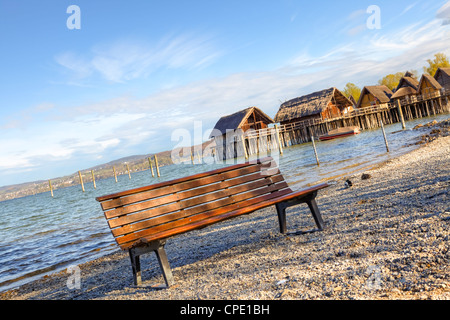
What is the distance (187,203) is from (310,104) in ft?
143

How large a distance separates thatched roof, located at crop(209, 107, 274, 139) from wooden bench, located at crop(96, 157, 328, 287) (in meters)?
33.4

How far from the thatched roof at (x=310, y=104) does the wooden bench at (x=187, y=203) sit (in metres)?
40.9

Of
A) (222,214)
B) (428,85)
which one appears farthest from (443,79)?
(222,214)

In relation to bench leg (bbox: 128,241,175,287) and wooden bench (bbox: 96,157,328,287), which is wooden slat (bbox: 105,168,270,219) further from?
bench leg (bbox: 128,241,175,287)

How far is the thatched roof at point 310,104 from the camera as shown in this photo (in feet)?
144

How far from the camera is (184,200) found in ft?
12.9

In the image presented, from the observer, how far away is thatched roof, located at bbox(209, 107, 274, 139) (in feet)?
127

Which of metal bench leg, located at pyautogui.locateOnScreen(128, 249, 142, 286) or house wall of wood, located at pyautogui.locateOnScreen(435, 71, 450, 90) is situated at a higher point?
house wall of wood, located at pyautogui.locateOnScreen(435, 71, 450, 90)

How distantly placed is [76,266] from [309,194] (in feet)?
15.5

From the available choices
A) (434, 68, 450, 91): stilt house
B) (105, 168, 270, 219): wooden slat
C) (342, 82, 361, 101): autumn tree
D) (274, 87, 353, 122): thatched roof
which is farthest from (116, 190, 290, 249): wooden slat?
(342, 82, 361, 101): autumn tree

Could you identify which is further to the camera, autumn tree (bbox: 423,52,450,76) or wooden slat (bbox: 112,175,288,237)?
autumn tree (bbox: 423,52,450,76)

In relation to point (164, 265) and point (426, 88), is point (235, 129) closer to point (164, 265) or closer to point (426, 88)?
point (426, 88)

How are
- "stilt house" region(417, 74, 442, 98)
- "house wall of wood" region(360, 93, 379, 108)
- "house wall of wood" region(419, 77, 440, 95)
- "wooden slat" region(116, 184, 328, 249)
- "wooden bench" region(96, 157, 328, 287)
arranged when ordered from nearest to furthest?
1. "wooden slat" region(116, 184, 328, 249)
2. "wooden bench" region(96, 157, 328, 287)
3. "stilt house" region(417, 74, 442, 98)
4. "house wall of wood" region(419, 77, 440, 95)
5. "house wall of wood" region(360, 93, 379, 108)

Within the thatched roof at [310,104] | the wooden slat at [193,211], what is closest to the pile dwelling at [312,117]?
the thatched roof at [310,104]
